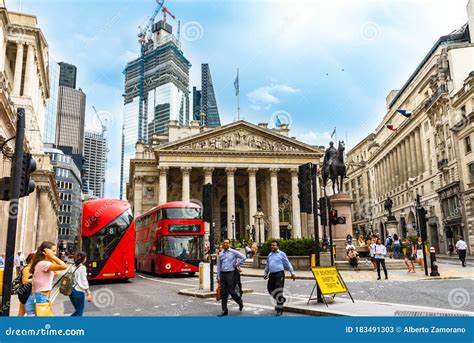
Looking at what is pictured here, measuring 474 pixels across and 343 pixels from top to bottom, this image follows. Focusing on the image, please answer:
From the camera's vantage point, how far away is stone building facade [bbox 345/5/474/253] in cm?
4278

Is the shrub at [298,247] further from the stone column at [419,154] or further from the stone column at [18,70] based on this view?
the stone column at [419,154]

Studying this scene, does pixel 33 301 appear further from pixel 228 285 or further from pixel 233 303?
pixel 233 303

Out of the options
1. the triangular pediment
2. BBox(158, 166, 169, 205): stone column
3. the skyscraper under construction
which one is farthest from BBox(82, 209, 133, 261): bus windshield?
the skyscraper under construction

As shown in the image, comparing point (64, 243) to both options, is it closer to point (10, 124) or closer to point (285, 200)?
point (285, 200)

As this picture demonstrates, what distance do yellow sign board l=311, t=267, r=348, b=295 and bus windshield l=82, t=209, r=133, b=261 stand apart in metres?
13.3

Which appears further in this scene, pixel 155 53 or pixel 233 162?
pixel 155 53

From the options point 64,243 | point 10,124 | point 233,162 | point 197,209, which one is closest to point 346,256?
point 197,209

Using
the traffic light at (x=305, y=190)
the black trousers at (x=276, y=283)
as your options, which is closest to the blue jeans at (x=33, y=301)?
the black trousers at (x=276, y=283)

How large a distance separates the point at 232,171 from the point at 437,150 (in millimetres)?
26479

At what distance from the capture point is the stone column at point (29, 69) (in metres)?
44.5

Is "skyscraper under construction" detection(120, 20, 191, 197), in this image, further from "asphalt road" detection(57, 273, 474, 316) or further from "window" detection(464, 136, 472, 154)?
"asphalt road" detection(57, 273, 474, 316)

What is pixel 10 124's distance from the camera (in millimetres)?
27406

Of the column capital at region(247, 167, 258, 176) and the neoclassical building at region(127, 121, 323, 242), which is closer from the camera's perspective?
the neoclassical building at region(127, 121, 323, 242)
